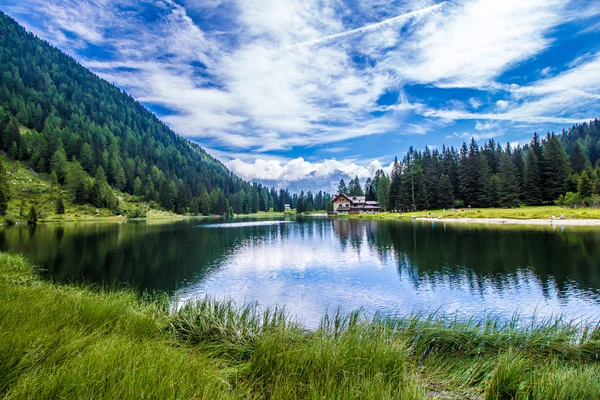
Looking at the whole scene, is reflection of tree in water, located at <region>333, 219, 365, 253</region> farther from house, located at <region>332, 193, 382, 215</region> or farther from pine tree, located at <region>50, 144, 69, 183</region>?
pine tree, located at <region>50, 144, 69, 183</region>

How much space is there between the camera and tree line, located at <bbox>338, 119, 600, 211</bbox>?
2968 inches

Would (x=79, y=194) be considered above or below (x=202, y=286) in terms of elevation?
above

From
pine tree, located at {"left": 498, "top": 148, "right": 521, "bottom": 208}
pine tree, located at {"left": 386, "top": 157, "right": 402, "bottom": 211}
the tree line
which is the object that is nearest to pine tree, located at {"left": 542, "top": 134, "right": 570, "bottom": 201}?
the tree line

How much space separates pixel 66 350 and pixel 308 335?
17.5 ft

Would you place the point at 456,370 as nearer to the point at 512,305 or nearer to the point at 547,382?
the point at 547,382

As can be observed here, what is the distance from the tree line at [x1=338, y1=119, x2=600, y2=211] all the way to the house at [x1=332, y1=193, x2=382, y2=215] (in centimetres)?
765

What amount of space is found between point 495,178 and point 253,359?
98.7m

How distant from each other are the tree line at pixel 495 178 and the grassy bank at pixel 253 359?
231 ft

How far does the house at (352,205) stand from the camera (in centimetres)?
13045

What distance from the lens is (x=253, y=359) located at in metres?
6.25

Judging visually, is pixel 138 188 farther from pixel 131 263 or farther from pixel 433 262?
pixel 433 262

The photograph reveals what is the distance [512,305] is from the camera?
13.3m

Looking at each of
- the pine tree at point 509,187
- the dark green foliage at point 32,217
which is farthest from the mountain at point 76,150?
the pine tree at point 509,187

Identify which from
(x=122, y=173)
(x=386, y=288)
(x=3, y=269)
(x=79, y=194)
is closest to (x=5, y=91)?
(x=122, y=173)
